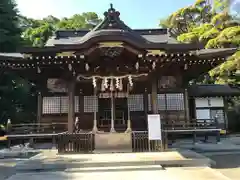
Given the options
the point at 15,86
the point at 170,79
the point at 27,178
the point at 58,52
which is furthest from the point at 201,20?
the point at 27,178

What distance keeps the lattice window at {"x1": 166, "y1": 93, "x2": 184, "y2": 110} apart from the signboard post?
3791 mm

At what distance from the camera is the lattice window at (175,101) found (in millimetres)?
12391

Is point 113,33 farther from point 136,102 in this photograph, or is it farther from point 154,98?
point 136,102

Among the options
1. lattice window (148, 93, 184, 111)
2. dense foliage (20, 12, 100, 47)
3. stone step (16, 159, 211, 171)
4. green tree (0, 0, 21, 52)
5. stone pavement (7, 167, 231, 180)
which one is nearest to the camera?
stone pavement (7, 167, 231, 180)

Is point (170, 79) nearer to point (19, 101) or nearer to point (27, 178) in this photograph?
point (27, 178)

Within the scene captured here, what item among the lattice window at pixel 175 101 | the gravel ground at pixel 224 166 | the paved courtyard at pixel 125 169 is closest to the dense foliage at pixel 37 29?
the lattice window at pixel 175 101

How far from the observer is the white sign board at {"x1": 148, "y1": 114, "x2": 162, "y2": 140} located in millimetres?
8648

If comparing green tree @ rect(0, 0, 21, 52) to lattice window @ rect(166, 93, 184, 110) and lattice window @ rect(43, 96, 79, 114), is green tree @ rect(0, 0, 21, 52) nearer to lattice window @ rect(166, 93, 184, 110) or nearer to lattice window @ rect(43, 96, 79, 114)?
lattice window @ rect(43, 96, 79, 114)

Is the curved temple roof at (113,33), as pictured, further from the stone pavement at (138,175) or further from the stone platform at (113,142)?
the stone pavement at (138,175)

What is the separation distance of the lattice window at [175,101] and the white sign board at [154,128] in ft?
12.4

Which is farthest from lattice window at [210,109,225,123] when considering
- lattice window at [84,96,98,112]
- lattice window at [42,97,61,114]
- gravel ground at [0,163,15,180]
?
gravel ground at [0,163,15,180]

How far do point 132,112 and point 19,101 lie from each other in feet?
29.9

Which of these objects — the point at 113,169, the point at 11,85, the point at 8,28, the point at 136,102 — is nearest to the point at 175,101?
the point at 136,102

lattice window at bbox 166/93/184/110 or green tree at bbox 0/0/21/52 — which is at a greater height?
green tree at bbox 0/0/21/52
